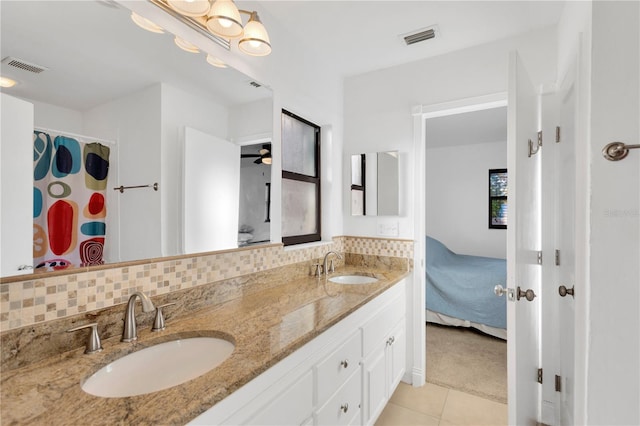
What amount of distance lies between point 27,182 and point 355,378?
5.00ft

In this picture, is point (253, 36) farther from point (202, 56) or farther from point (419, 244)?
point (419, 244)

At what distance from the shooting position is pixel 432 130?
420cm

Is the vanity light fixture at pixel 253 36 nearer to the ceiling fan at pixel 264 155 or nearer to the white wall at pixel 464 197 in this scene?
the ceiling fan at pixel 264 155

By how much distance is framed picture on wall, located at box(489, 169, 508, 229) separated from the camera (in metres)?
4.79

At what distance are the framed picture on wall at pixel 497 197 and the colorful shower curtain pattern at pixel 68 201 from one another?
5.16 meters

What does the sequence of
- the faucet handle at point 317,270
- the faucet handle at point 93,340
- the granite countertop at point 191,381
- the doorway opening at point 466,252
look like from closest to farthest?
the granite countertop at point 191,381 → the faucet handle at point 93,340 → the faucet handle at point 317,270 → the doorway opening at point 466,252

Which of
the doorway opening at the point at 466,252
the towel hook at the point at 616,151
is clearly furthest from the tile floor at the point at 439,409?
the towel hook at the point at 616,151

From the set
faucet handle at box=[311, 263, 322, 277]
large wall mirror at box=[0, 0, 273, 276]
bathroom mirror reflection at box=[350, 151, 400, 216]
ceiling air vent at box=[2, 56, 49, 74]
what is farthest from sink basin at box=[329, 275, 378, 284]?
ceiling air vent at box=[2, 56, 49, 74]

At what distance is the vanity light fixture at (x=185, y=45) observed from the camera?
130 centimetres

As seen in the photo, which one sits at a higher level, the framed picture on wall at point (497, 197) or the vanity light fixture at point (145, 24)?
the vanity light fixture at point (145, 24)

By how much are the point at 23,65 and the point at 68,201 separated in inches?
16.2

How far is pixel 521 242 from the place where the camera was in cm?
142

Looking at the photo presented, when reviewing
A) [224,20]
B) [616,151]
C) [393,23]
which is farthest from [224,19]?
[616,151]

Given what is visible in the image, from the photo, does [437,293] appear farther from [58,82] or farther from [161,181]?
[58,82]
